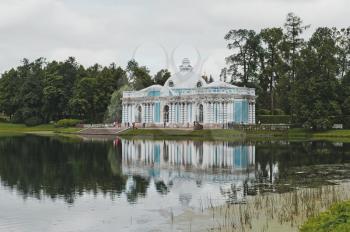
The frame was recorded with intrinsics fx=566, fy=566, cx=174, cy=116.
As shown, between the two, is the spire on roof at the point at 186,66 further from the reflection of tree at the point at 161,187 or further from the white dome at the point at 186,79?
the reflection of tree at the point at 161,187

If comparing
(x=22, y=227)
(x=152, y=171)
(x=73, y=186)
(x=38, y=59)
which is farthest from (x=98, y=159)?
(x=38, y=59)

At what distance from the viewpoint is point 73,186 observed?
83.2ft

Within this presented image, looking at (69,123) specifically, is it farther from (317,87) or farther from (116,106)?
(317,87)

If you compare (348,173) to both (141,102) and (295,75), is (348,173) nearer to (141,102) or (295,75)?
(295,75)

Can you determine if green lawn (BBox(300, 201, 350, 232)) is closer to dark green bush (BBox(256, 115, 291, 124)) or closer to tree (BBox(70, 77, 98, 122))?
dark green bush (BBox(256, 115, 291, 124))

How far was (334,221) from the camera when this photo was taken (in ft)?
30.3

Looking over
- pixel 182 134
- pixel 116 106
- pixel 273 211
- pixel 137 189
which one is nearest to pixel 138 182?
pixel 137 189

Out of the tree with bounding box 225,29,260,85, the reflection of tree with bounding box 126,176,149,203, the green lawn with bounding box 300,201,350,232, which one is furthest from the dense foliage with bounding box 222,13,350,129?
the green lawn with bounding box 300,201,350,232

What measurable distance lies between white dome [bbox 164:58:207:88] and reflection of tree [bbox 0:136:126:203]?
4417 centimetres

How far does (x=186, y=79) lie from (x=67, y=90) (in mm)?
23687

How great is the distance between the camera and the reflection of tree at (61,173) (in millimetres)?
24453

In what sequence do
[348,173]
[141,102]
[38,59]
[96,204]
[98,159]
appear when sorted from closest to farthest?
[96,204]
[348,173]
[98,159]
[141,102]
[38,59]

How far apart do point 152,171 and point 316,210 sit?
15.7 m

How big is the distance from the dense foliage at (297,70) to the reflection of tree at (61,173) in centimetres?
2822
